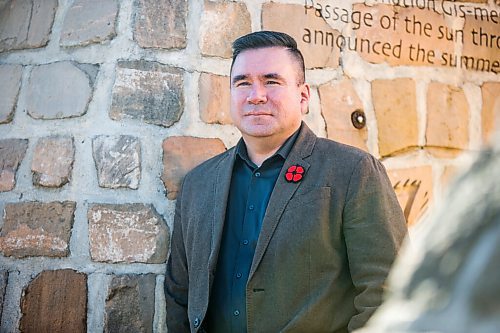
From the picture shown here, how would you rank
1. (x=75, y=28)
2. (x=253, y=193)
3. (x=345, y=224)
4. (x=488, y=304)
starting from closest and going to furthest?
(x=488, y=304) → (x=345, y=224) → (x=253, y=193) → (x=75, y=28)

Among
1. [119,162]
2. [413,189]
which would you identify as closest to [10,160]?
[119,162]

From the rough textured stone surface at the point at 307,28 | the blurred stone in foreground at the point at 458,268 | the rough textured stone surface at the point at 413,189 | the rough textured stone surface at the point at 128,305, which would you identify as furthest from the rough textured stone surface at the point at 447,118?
the blurred stone in foreground at the point at 458,268

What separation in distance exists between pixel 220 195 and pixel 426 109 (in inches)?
38.5

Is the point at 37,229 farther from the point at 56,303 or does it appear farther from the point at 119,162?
the point at 119,162

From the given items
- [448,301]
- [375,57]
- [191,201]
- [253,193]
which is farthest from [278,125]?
[448,301]

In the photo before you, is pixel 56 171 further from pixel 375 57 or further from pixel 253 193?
pixel 375 57

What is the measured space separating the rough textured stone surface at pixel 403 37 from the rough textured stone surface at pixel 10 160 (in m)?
1.33

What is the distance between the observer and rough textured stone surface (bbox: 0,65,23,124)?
8.44 ft

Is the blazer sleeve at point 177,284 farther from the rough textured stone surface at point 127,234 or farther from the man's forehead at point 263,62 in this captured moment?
the man's forehead at point 263,62

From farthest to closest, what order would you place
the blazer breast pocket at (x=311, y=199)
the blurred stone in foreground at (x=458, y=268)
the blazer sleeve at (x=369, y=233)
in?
the blazer breast pocket at (x=311, y=199)
the blazer sleeve at (x=369, y=233)
the blurred stone in foreground at (x=458, y=268)

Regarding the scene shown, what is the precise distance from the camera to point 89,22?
8.24ft

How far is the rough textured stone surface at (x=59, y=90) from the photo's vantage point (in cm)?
246

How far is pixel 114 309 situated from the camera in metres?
2.37

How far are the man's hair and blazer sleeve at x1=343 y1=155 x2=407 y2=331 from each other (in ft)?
1.51
